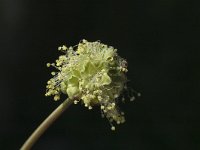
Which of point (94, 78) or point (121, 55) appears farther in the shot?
point (121, 55)

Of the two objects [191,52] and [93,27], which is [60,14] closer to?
[93,27]

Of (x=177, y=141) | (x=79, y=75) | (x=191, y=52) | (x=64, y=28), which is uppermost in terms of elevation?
(x=64, y=28)

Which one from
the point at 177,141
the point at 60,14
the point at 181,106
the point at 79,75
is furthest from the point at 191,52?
the point at 79,75

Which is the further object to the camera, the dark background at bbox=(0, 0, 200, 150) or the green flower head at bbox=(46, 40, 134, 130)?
the dark background at bbox=(0, 0, 200, 150)

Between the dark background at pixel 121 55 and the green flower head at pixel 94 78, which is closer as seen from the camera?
the green flower head at pixel 94 78
